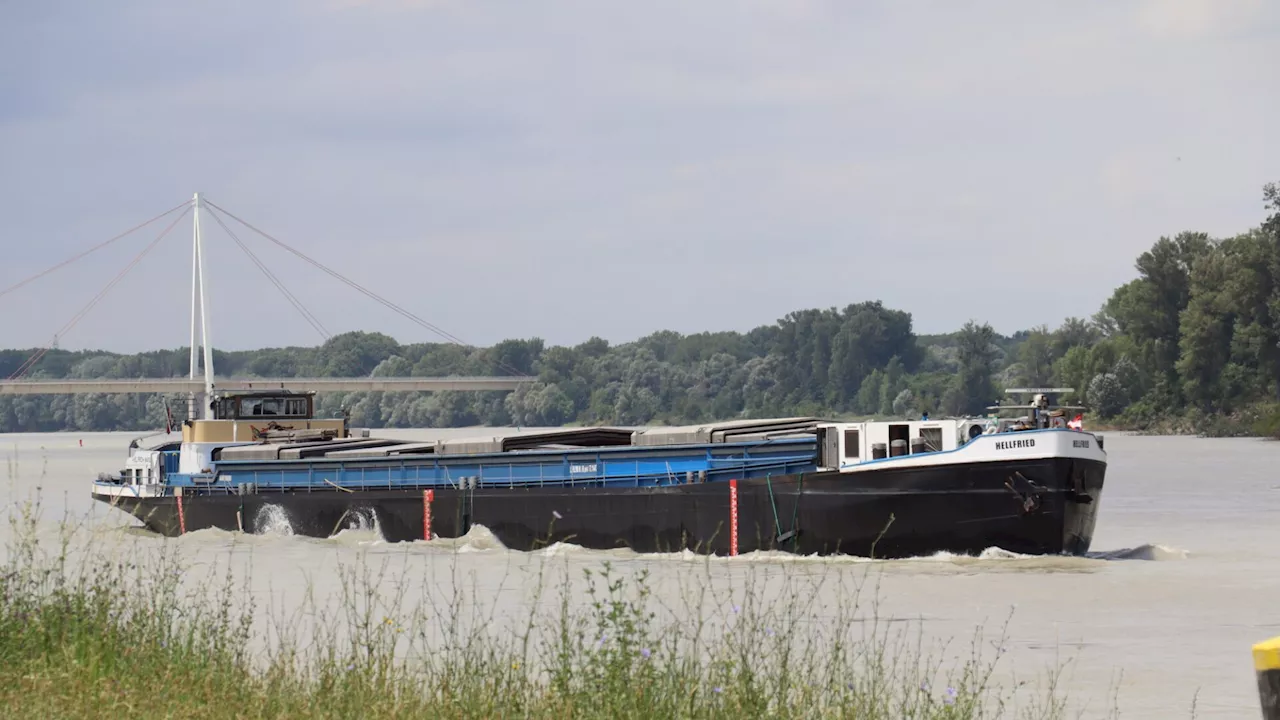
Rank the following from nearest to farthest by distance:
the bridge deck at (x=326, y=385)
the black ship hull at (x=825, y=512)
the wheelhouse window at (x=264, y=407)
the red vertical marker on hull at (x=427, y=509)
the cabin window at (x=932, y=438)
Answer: the black ship hull at (x=825, y=512), the cabin window at (x=932, y=438), the red vertical marker on hull at (x=427, y=509), the wheelhouse window at (x=264, y=407), the bridge deck at (x=326, y=385)

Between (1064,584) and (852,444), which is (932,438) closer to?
(852,444)

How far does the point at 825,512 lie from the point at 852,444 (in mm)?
1816

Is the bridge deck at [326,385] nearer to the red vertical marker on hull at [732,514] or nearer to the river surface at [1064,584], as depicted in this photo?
the river surface at [1064,584]

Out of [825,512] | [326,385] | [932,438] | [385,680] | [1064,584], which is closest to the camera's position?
[385,680]

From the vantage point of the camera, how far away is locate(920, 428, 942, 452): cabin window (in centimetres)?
3566

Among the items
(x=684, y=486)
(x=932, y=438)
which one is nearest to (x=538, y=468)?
A: (x=684, y=486)

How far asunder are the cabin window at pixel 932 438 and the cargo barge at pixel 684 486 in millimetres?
42

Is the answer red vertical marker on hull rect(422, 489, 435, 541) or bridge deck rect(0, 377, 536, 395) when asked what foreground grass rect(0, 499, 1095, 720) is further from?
bridge deck rect(0, 377, 536, 395)

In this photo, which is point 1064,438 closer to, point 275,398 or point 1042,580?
point 1042,580

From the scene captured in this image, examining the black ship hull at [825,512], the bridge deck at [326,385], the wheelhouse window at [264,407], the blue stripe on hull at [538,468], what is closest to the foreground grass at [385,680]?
the black ship hull at [825,512]

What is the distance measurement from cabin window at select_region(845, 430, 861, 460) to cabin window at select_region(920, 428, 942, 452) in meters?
1.60

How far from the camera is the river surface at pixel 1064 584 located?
65.0 ft

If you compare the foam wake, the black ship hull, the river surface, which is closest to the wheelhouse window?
the river surface

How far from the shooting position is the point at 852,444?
35.5 metres
